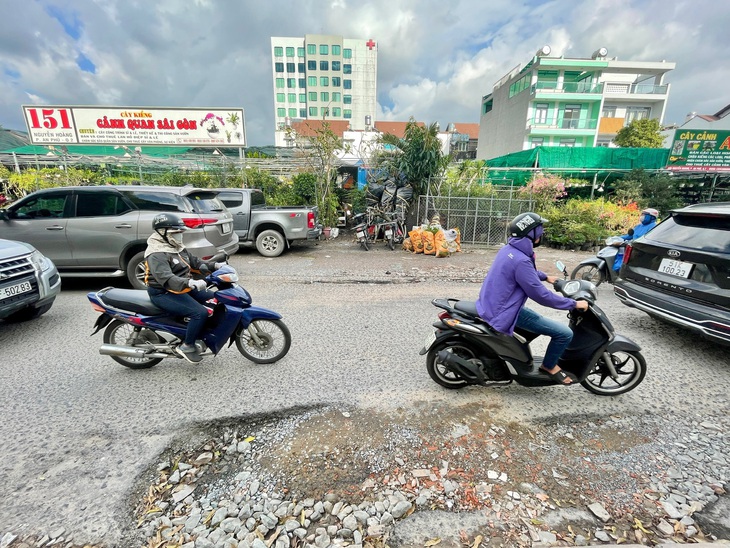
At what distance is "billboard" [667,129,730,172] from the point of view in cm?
1478

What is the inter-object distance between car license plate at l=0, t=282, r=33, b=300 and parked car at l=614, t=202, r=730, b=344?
296 inches

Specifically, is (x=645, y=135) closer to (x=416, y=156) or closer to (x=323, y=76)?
(x=416, y=156)

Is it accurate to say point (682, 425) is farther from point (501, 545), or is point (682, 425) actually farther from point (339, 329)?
point (339, 329)

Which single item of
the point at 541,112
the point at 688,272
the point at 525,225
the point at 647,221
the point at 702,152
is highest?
the point at 541,112

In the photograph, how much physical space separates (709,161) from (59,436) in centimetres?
2204

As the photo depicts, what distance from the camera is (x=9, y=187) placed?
13.0 meters

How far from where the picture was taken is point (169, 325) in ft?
11.2

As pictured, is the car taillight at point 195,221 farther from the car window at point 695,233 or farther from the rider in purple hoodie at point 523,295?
the car window at point 695,233

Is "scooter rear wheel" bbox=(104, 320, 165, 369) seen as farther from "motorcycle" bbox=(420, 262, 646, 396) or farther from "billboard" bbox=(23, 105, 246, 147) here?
"billboard" bbox=(23, 105, 246, 147)

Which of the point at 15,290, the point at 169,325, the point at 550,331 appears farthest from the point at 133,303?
the point at 550,331

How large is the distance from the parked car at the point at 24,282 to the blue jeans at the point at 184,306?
2142 millimetres

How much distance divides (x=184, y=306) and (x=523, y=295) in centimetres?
305

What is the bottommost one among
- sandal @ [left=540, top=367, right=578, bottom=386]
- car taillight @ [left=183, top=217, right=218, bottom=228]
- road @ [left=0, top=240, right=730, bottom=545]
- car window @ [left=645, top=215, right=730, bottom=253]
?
road @ [left=0, top=240, right=730, bottom=545]

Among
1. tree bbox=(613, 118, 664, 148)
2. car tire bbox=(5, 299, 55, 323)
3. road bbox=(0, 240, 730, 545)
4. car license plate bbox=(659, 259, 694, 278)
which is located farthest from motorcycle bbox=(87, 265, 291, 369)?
tree bbox=(613, 118, 664, 148)
